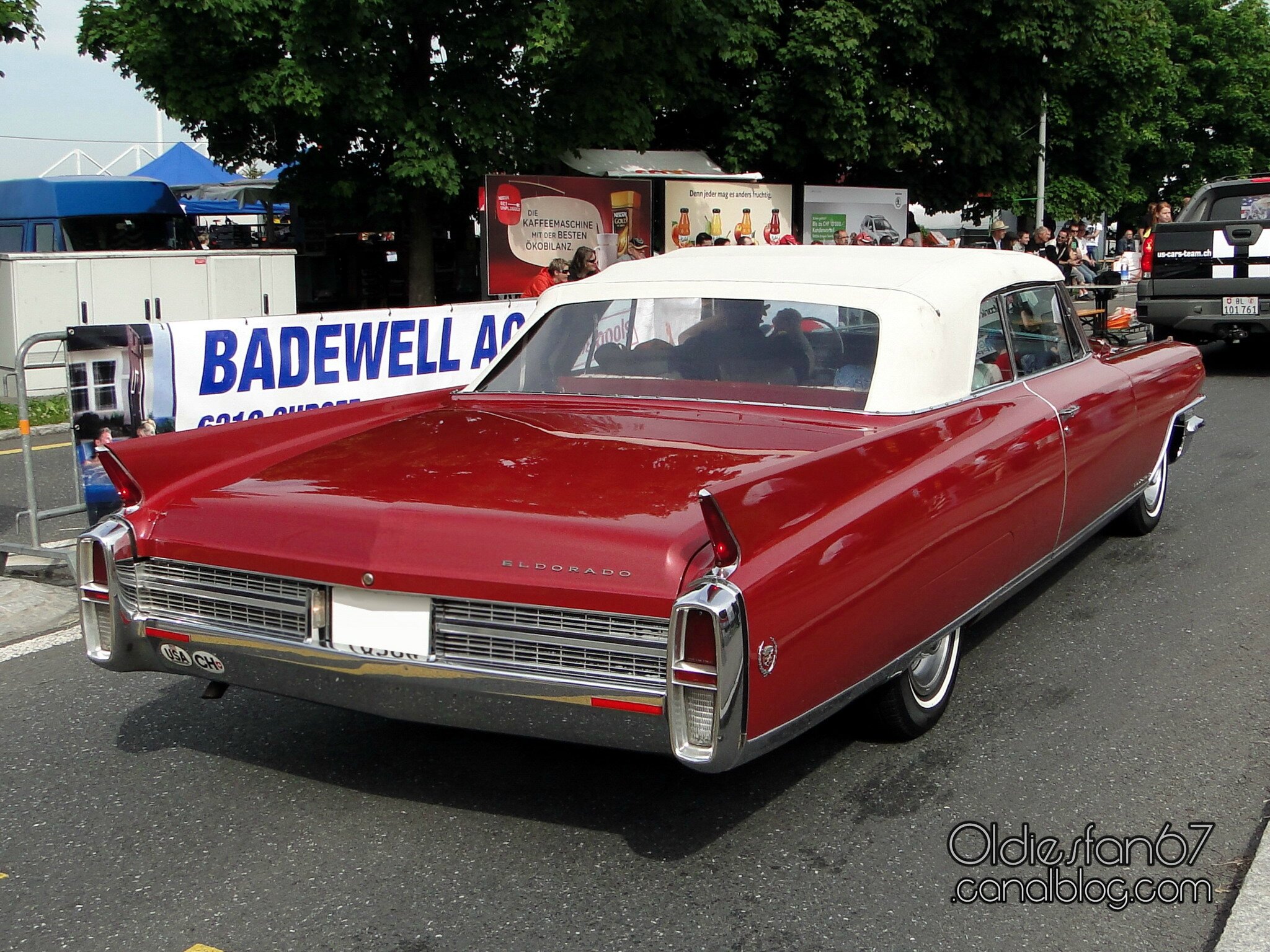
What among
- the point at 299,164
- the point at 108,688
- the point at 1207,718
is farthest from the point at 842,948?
the point at 299,164

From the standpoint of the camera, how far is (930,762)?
4168mm

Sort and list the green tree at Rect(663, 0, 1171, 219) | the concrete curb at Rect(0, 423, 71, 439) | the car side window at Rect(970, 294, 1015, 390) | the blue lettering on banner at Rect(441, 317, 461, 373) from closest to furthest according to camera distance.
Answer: the car side window at Rect(970, 294, 1015, 390) < the blue lettering on banner at Rect(441, 317, 461, 373) < the concrete curb at Rect(0, 423, 71, 439) < the green tree at Rect(663, 0, 1171, 219)

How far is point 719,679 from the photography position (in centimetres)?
305

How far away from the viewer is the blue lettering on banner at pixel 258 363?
24.9 feet

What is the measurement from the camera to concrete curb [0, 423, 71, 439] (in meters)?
11.8

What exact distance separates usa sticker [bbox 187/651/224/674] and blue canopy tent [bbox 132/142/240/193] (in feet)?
77.1

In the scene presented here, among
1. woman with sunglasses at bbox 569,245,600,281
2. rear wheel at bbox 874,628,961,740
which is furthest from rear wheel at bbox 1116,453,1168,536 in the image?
woman with sunglasses at bbox 569,245,600,281

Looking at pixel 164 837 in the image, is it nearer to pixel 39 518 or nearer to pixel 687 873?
pixel 687 873

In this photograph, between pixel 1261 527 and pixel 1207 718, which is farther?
pixel 1261 527

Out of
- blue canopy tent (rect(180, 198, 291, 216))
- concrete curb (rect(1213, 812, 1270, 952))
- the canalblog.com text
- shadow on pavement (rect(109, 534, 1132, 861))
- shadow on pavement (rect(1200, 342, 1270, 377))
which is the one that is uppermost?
blue canopy tent (rect(180, 198, 291, 216))

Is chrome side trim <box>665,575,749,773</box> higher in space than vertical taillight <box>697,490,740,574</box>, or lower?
lower

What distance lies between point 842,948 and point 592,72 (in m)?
16.1

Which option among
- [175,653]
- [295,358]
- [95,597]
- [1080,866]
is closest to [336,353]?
[295,358]

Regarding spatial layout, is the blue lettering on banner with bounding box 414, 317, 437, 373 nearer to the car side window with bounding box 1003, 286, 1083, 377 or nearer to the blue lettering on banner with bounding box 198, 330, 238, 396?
the blue lettering on banner with bounding box 198, 330, 238, 396
